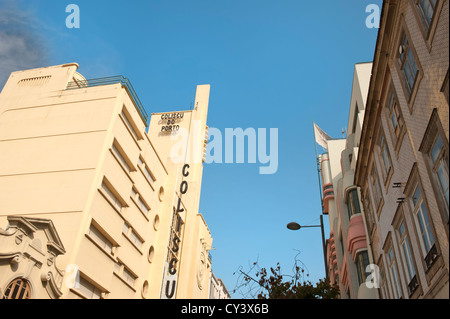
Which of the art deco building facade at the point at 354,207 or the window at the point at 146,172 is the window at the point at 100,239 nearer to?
the window at the point at 146,172

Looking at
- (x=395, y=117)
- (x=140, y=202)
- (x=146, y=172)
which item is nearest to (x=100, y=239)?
(x=140, y=202)

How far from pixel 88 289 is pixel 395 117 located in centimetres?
1989

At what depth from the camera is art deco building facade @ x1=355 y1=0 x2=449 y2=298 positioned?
9.87 m

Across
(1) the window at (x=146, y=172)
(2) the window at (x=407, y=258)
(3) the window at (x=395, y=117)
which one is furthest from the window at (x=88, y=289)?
(3) the window at (x=395, y=117)

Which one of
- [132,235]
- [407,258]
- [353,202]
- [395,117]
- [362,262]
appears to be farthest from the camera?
[132,235]

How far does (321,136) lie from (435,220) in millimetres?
29877

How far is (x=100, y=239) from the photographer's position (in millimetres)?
25484

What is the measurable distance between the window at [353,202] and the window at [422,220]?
401 inches

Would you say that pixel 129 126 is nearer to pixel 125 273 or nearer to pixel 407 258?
pixel 125 273

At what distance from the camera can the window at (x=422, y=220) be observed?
1137 centimetres

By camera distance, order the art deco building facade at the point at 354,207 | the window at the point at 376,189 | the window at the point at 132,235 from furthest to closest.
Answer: the window at the point at 132,235 < the art deco building facade at the point at 354,207 < the window at the point at 376,189

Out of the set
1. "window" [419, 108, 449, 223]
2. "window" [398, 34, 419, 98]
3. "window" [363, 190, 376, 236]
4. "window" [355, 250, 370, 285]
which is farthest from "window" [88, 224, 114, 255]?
"window" [419, 108, 449, 223]

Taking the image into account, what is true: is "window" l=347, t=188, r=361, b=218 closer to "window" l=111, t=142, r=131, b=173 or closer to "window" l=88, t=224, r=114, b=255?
"window" l=88, t=224, r=114, b=255

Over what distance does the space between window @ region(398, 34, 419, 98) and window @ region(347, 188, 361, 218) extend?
11404mm
